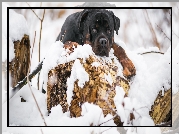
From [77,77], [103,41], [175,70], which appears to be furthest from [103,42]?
[175,70]

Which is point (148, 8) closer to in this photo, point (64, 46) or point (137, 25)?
point (137, 25)

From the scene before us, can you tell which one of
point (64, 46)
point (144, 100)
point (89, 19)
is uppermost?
point (89, 19)

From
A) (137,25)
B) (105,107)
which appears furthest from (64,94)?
(137,25)

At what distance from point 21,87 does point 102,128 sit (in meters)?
0.55

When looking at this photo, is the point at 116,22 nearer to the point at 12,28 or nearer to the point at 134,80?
the point at 134,80

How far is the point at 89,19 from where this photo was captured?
213cm

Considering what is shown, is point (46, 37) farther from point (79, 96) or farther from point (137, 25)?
point (137, 25)

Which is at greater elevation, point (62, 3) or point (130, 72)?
point (62, 3)

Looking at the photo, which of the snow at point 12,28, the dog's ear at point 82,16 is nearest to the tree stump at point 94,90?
the dog's ear at point 82,16

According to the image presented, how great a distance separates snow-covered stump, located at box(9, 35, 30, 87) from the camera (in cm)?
214

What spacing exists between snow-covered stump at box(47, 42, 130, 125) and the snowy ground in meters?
0.04

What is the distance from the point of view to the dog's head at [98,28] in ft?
6.92

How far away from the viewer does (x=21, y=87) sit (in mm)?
2143

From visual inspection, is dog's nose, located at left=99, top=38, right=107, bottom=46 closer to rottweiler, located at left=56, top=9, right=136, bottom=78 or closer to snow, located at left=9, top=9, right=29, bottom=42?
rottweiler, located at left=56, top=9, right=136, bottom=78
